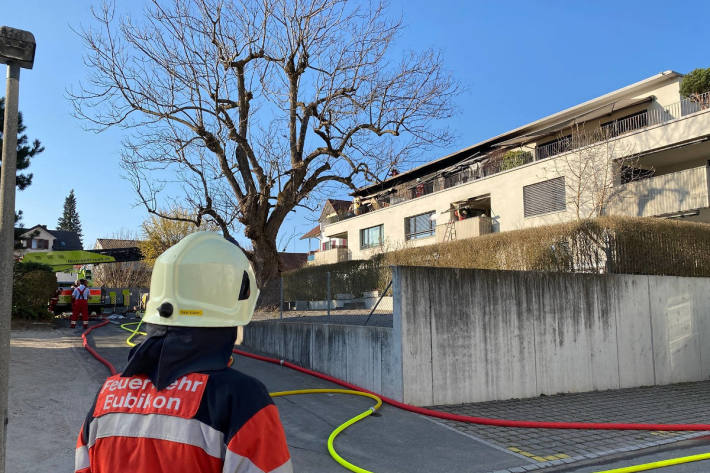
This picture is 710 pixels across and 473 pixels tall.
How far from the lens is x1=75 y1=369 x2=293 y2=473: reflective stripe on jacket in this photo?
1.43 metres

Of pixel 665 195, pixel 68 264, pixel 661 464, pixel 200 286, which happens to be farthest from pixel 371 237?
pixel 200 286

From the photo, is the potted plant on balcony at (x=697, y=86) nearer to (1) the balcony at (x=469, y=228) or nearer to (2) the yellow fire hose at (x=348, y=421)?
(1) the balcony at (x=469, y=228)

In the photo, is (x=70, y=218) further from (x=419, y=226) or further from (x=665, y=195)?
(x=665, y=195)

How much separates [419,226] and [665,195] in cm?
1508

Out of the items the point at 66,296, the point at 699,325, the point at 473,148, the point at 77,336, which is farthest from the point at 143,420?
the point at 473,148

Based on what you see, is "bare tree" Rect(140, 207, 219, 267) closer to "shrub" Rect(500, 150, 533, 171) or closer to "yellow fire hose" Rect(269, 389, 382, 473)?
"shrub" Rect(500, 150, 533, 171)

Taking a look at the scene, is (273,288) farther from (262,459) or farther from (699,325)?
(262,459)

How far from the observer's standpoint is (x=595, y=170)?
2142 cm

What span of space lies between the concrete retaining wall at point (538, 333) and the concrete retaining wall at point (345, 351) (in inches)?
11.6

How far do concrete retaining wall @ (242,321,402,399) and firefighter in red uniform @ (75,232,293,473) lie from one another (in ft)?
20.7

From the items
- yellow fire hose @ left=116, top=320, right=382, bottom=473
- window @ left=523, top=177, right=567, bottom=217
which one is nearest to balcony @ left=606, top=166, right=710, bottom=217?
window @ left=523, top=177, right=567, bottom=217

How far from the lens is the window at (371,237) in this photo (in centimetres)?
3578

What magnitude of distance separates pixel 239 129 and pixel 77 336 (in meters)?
8.36

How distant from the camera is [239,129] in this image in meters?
17.7
